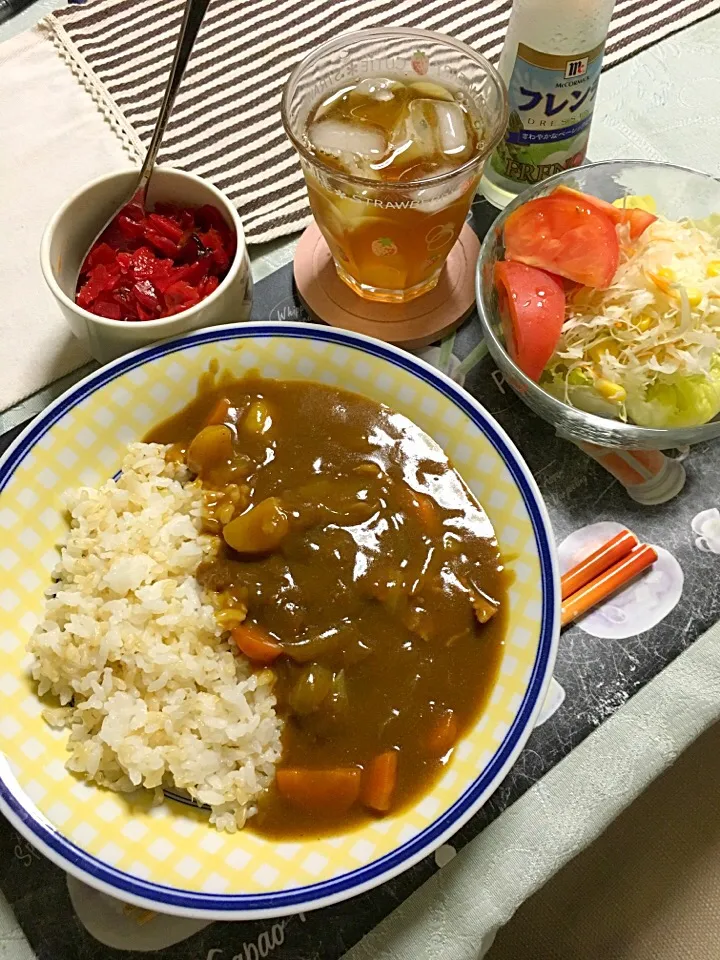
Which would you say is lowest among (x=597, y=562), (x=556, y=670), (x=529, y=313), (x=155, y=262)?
(x=556, y=670)

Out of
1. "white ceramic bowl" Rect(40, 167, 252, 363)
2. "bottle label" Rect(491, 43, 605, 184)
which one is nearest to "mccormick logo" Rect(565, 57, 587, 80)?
"bottle label" Rect(491, 43, 605, 184)

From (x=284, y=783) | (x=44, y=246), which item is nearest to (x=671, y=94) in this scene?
(x=44, y=246)

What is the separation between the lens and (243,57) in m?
2.54

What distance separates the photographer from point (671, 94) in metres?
2.49

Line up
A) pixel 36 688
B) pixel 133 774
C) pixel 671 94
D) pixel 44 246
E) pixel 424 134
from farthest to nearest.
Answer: pixel 671 94 → pixel 424 134 → pixel 44 246 → pixel 36 688 → pixel 133 774

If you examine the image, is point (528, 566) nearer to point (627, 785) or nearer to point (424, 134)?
point (627, 785)

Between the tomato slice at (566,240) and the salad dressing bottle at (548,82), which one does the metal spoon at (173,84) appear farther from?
the tomato slice at (566,240)

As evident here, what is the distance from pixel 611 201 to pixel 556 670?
1296mm

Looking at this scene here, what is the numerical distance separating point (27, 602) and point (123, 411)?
47 centimetres

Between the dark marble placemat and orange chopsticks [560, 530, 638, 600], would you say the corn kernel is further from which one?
orange chopsticks [560, 530, 638, 600]

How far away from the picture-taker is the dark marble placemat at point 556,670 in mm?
1430

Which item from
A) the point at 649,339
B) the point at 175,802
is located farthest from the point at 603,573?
the point at 175,802

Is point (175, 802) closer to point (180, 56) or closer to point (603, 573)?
point (603, 573)

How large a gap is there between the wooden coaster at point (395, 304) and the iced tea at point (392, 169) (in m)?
0.08
